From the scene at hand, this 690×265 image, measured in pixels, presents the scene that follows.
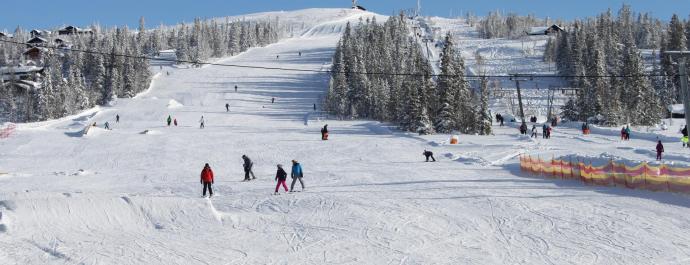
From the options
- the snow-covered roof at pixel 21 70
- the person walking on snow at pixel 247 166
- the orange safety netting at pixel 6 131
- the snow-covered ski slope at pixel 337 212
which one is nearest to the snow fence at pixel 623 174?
the snow-covered ski slope at pixel 337 212

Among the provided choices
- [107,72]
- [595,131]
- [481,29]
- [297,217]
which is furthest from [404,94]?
[481,29]

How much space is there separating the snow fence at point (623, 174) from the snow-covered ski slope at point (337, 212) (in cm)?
59

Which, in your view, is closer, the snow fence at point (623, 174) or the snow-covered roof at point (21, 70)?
the snow fence at point (623, 174)

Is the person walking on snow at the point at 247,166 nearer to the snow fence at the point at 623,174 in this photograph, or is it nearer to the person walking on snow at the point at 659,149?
the snow fence at the point at 623,174

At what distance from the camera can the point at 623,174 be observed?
59.6ft

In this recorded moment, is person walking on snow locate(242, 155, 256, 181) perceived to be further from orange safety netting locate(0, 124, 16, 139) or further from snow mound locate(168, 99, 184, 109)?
snow mound locate(168, 99, 184, 109)

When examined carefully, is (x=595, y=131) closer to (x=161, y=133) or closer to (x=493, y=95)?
(x=161, y=133)

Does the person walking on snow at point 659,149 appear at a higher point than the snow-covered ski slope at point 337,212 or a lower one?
higher

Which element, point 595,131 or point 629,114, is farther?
point 629,114

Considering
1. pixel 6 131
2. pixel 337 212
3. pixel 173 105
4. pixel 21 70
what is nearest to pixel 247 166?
pixel 337 212

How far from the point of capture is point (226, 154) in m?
33.3

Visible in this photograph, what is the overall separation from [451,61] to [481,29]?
5525 inches

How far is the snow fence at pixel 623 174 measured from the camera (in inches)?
642

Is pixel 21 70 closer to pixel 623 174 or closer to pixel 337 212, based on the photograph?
pixel 337 212
